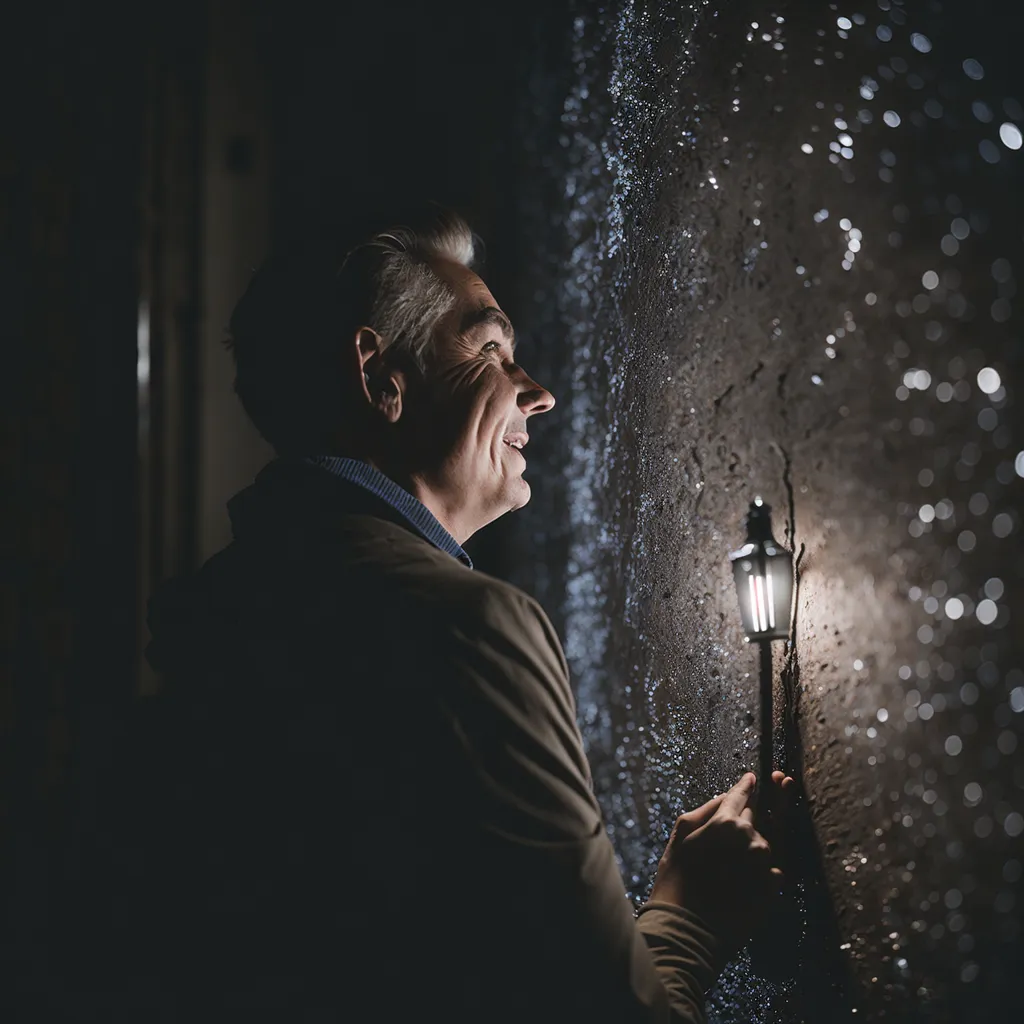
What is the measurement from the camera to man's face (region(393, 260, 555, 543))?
108cm

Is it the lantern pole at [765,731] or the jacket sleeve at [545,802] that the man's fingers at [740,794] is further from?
the jacket sleeve at [545,802]

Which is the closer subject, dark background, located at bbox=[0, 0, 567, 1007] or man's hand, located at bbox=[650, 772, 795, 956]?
man's hand, located at bbox=[650, 772, 795, 956]

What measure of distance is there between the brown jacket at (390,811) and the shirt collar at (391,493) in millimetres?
92

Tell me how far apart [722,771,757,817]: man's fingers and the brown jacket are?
0.44ft

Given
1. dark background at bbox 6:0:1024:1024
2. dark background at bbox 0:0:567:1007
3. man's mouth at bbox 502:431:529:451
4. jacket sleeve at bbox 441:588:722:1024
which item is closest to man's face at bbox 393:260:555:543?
man's mouth at bbox 502:431:529:451

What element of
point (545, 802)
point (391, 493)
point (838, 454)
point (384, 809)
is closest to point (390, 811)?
point (384, 809)

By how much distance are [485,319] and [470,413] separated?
0.41 feet

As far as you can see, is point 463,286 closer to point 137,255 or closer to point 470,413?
point 470,413

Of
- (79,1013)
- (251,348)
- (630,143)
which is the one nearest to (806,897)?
(251,348)

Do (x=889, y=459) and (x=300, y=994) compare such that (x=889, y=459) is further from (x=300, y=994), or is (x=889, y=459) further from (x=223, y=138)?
(x=223, y=138)

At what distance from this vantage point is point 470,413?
3.59 feet

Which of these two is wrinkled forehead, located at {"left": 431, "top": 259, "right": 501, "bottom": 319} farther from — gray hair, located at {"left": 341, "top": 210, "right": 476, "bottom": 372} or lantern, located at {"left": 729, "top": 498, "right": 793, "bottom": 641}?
lantern, located at {"left": 729, "top": 498, "right": 793, "bottom": 641}

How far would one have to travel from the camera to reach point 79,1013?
1604 millimetres

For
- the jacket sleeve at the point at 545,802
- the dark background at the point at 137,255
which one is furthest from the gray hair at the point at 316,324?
the dark background at the point at 137,255
